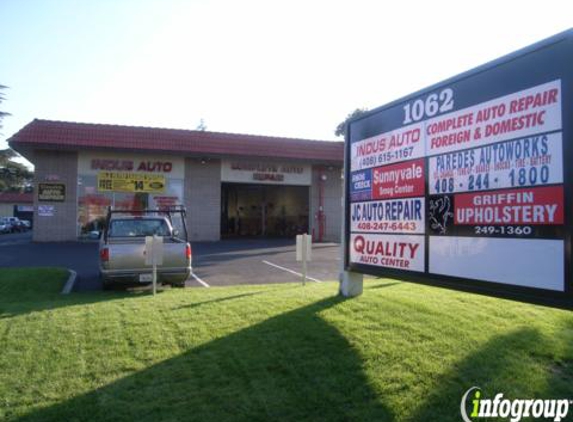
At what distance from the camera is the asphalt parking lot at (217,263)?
12565mm

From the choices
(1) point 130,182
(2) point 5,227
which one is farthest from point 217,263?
(2) point 5,227

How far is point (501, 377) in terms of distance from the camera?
4.79m

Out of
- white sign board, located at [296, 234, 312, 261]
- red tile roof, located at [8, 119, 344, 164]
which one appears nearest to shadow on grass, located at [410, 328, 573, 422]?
white sign board, located at [296, 234, 312, 261]

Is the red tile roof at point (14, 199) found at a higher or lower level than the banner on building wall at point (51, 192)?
higher

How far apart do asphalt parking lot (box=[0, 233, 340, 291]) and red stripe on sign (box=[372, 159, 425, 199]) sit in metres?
5.32

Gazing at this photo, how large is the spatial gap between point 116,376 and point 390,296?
434 cm

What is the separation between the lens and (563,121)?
457cm

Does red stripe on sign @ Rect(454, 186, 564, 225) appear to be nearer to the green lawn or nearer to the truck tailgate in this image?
the green lawn

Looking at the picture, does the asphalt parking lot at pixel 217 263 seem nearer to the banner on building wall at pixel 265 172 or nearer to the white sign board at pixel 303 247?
the white sign board at pixel 303 247

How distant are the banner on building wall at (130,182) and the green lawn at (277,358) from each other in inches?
717

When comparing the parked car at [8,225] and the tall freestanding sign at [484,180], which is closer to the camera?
the tall freestanding sign at [484,180]

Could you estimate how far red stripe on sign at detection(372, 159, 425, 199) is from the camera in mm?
6398

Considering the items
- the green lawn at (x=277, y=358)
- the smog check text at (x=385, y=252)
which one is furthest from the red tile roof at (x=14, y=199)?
the smog check text at (x=385, y=252)

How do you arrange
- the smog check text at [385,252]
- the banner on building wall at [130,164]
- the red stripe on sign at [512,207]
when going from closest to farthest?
1. the red stripe on sign at [512,207]
2. the smog check text at [385,252]
3. the banner on building wall at [130,164]
